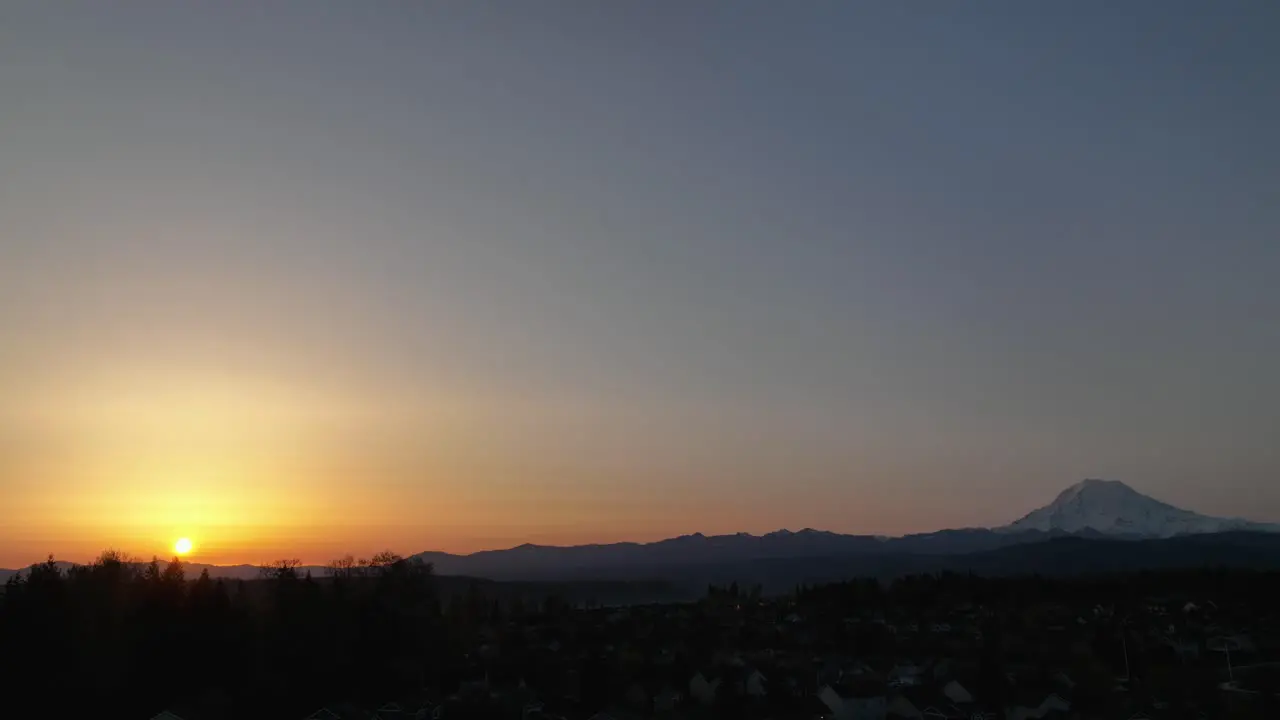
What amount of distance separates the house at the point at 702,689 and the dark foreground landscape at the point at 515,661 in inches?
3.6

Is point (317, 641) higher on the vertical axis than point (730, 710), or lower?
higher

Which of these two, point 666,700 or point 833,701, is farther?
point 666,700

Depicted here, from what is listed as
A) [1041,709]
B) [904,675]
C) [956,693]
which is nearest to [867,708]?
[956,693]

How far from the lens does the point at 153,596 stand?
40125 mm

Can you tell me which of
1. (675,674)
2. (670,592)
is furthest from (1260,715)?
(670,592)

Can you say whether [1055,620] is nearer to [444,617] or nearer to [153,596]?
[444,617]

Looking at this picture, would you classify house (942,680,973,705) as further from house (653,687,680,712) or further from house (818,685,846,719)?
house (653,687,680,712)

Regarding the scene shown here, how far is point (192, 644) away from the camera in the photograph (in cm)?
3834

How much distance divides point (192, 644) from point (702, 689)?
67.6 feet

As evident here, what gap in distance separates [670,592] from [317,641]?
14179 centimetres

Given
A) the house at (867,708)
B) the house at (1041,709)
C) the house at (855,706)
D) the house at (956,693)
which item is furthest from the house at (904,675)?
the house at (1041,709)

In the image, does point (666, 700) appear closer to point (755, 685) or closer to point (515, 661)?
point (755, 685)

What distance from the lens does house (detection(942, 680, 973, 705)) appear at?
127 feet

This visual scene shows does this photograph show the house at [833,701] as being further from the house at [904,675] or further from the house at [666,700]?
the house at [666,700]
